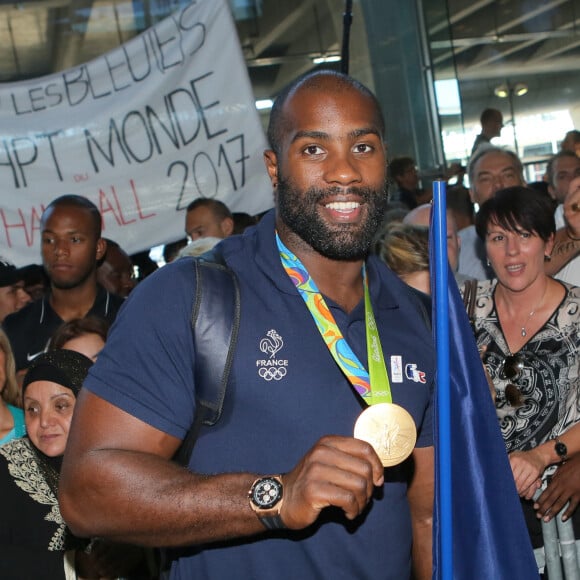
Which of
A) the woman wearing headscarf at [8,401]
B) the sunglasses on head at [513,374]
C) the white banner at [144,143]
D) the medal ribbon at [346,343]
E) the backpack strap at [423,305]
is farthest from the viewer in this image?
the white banner at [144,143]

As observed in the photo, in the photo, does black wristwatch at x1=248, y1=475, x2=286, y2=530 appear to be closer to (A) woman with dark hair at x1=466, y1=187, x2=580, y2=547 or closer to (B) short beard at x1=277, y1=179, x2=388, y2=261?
(B) short beard at x1=277, y1=179, x2=388, y2=261

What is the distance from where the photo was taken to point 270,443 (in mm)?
2256

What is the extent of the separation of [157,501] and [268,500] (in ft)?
0.73

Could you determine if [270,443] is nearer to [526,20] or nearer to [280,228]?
[280,228]

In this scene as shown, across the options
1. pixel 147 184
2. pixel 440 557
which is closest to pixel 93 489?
pixel 440 557

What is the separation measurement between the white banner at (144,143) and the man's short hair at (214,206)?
5.4 inches

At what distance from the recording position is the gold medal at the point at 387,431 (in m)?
2.14

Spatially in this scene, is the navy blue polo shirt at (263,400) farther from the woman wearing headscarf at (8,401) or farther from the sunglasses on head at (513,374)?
the woman wearing headscarf at (8,401)

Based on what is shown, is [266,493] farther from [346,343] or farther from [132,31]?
[132,31]

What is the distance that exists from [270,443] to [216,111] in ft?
14.9

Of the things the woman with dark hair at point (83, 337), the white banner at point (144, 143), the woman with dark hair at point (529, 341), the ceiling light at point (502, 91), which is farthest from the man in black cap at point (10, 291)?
the ceiling light at point (502, 91)

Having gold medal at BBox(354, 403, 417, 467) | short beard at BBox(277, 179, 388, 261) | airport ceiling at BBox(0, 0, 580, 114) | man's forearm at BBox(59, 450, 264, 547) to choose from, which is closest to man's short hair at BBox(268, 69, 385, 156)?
short beard at BBox(277, 179, 388, 261)

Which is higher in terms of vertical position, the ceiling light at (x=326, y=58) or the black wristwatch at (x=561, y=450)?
the ceiling light at (x=326, y=58)

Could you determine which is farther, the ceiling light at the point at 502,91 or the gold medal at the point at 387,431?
the ceiling light at the point at 502,91
